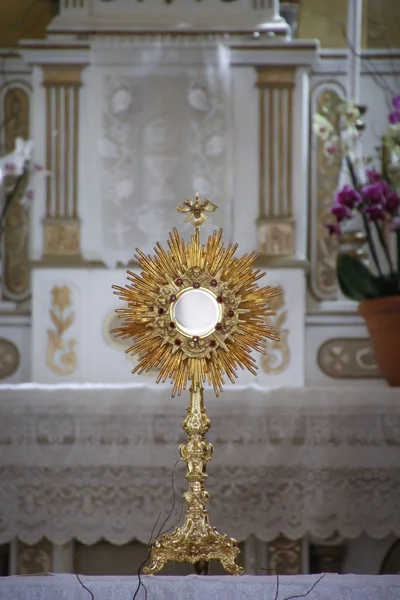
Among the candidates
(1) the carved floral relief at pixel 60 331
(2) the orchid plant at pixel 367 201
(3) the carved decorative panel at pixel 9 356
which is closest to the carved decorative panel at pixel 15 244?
(3) the carved decorative panel at pixel 9 356

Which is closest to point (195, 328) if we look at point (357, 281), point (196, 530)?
point (196, 530)

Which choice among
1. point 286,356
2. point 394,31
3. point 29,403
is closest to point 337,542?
point 286,356

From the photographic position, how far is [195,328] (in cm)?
254

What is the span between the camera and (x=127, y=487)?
365cm

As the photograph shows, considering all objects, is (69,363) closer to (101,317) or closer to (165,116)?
(101,317)

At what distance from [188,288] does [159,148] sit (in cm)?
205

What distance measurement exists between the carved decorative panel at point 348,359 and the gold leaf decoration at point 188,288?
2126 mm

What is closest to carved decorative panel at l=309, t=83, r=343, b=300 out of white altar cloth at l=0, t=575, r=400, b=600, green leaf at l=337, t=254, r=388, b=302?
green leaf at l=337, t=254, r=388, b=302

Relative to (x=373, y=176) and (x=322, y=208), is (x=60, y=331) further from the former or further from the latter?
(x=373, y=176)

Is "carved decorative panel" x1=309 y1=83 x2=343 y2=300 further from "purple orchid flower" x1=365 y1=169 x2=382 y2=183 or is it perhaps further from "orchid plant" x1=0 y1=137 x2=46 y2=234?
"orchid plant" x1=0 y1=137 x2=46 y2=234

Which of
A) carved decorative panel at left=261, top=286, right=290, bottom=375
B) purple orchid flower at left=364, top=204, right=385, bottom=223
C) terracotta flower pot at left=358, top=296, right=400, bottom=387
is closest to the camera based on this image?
terracotta flower pot at left=358, top=296, right=400, bottom=387

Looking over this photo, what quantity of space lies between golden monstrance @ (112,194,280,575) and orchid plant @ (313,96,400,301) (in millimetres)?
1576

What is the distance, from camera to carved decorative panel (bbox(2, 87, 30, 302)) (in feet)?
15.7

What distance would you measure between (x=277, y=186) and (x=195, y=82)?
21.0 inches
